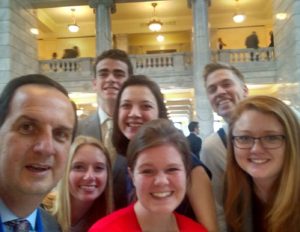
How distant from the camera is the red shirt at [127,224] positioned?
212 cm

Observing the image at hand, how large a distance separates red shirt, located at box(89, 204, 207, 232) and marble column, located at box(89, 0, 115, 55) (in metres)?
13.8

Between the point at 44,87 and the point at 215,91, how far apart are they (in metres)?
1.96

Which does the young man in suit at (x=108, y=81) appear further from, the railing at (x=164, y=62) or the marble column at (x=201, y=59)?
the railing at (x=164, y=62)

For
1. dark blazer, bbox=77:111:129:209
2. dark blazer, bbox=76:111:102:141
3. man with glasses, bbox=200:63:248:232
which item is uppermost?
man with glasses, bbox=200:63:248:232

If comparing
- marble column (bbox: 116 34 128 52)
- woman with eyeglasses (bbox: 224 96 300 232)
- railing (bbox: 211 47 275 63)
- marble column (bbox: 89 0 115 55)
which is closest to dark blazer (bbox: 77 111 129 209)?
woman with eyeglasses (bbox: 224 96 300 232)

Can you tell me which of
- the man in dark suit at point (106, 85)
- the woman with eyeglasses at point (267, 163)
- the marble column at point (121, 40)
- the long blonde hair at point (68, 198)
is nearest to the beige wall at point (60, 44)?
the marble column at point (121, 40)

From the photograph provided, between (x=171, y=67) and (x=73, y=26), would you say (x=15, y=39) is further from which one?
(x=171, y=67)

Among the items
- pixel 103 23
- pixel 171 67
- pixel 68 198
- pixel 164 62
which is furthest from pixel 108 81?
pixel 164 62

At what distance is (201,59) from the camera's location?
1515cm

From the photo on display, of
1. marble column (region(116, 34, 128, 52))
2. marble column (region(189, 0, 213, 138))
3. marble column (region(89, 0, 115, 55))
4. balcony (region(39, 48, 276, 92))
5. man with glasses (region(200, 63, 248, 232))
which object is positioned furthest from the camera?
marble column (region(116, 34, 128, 52))

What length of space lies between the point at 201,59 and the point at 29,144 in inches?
541

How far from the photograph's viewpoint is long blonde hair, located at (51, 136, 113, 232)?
8.97 ft

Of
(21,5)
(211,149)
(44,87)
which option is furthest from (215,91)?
(21,5)

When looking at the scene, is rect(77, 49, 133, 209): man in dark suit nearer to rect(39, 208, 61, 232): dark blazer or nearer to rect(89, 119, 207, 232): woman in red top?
rect(39, 208, 61, 232): dark blazer
